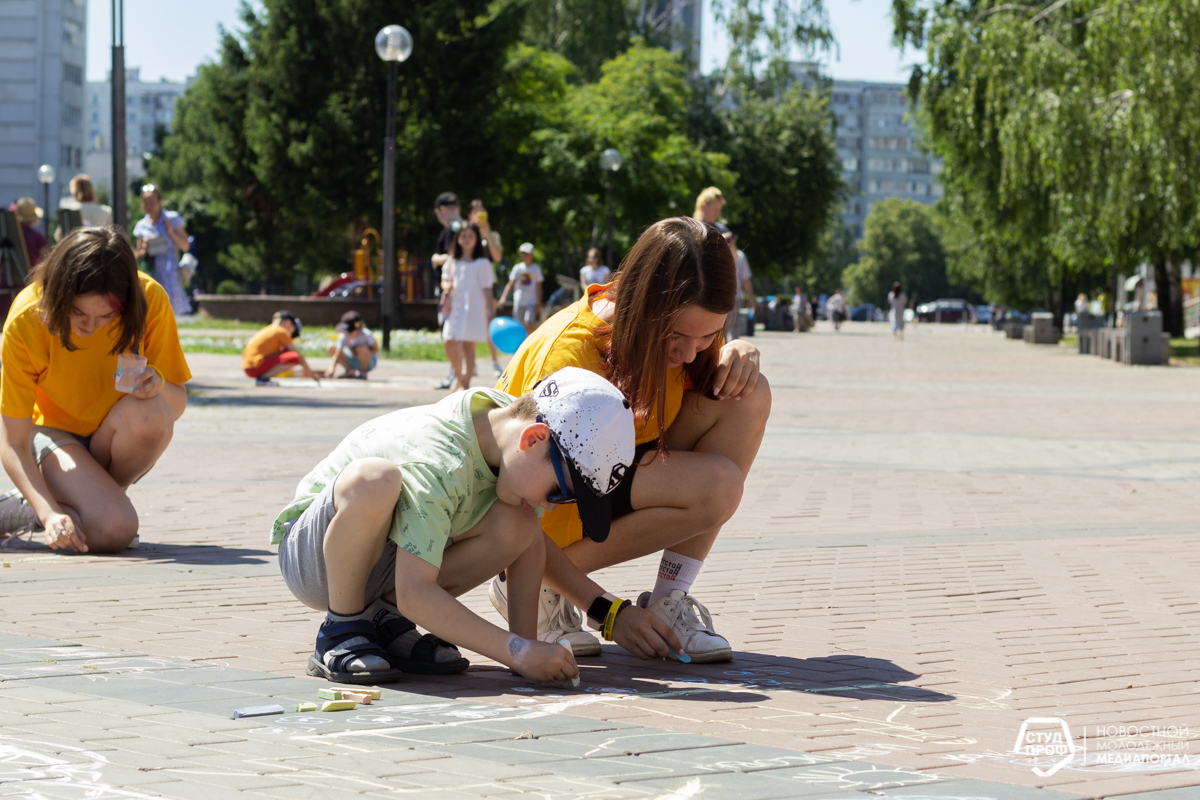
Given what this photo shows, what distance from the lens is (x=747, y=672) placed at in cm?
375

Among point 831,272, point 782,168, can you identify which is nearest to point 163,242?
point 782,168

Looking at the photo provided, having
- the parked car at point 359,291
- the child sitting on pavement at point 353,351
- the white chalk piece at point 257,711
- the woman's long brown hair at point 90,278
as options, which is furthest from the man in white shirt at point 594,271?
the white chalk piece at point 257,711

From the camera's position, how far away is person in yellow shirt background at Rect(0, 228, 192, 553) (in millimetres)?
5180

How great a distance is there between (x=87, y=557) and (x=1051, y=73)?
21.2 meters

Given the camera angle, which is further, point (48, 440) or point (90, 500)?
point (48, 440)

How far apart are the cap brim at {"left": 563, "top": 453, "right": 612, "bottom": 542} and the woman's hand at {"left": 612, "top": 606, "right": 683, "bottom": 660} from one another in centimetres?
55

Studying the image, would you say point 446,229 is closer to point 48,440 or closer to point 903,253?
point 48,440

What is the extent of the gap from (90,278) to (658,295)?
8.31 ft

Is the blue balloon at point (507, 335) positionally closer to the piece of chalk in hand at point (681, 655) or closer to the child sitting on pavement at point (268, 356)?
the child sitting on pavement at point (268, 356)

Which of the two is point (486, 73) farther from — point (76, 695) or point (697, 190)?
point (76, 695)

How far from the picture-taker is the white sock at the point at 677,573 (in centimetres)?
401

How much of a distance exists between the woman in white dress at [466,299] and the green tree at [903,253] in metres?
104

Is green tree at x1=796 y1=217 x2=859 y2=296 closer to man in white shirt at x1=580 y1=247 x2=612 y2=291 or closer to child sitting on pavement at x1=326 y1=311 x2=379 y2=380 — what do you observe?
man in white shirt at x1=580 y1=247 x2=612 y2=291

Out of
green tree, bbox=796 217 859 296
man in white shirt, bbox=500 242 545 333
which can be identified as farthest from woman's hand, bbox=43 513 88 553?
green tree, bbox=796 217 859 296
